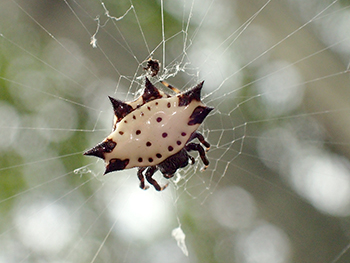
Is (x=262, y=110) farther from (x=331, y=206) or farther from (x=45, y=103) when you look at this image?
(x=45, y=103)

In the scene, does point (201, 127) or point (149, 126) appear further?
point (201, 127)

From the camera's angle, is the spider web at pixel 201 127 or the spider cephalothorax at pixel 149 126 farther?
the spider web at pixel 201 127

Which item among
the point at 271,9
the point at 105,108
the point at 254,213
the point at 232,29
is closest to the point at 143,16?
the point at 232,29

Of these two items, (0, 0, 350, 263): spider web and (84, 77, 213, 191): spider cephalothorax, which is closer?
(84, 77, 213, 191): spider cephalothorax

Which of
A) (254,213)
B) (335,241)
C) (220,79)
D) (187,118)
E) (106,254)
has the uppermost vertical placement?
(220,79)
